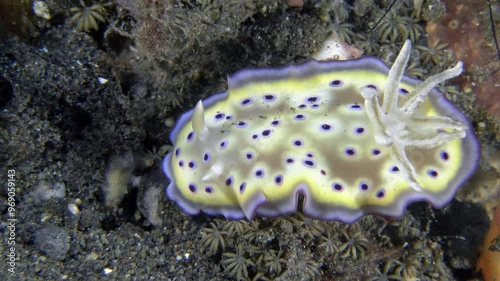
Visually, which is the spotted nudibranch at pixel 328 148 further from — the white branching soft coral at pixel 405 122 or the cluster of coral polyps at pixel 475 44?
the cluster of coral polyps at pixel 475 44

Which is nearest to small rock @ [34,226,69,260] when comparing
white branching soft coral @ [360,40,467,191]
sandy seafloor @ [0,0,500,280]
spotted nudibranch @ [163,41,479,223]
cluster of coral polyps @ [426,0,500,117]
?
sandy seafloor @ [0,0,500,280]

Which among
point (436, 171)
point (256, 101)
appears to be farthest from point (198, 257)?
point (436, 171)

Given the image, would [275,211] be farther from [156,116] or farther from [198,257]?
[156,116]

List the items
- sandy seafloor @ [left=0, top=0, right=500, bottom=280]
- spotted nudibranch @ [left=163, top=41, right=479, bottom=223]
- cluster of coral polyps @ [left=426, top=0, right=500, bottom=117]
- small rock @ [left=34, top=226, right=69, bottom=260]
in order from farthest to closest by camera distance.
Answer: cluster of coral polyps @ [left=426, top=0, right=500, bottom=117], sandy seafloor @ [left=0, top=0, right=500, bottom=280], small rock @ [left=34, top=226, right=69, bottom=260], spotted nudibranch @ [left=163, top=41, right=479, bottom=223]

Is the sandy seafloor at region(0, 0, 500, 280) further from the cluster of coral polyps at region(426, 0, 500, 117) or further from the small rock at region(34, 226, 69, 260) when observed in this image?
the cluster of coral polyps at region(426, 0, 500, 117)

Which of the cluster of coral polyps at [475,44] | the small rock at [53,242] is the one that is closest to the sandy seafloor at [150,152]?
the small rock at [53,242]

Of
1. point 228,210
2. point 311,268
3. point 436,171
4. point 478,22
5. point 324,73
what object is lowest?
point 311,268

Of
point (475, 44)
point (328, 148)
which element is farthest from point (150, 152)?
point (475, 44)
